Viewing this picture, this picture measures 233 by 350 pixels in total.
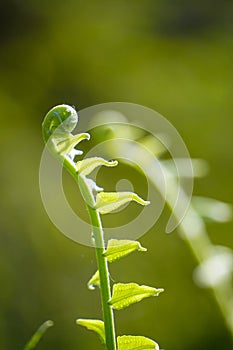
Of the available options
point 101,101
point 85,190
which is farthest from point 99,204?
point 101,101

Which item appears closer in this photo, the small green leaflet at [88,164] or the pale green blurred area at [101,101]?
the small green leaflet at [88,164]

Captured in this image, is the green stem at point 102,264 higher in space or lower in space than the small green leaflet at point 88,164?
lower

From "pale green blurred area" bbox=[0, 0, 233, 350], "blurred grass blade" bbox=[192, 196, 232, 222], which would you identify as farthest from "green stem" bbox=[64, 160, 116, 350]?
"pale green blurred area" bbox=[0, 0, 233, 350]

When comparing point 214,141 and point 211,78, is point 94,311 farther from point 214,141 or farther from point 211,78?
point 211,78

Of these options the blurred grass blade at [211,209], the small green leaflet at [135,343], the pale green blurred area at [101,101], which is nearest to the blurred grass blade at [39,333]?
the small green leaflet at [135,343]

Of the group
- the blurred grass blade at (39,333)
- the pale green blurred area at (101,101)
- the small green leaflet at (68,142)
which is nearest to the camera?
the small green leaflet at (68,142)

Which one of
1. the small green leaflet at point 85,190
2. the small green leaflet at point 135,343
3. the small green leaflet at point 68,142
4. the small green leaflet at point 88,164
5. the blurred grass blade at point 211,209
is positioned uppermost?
the small green leaflet at point 68,142

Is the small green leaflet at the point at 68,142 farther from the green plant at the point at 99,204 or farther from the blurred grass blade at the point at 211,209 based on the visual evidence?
the blurred grass blade at the point at 211,209

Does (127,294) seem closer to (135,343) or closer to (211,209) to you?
(135,343)

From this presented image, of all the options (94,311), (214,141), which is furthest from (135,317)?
(214,141)
